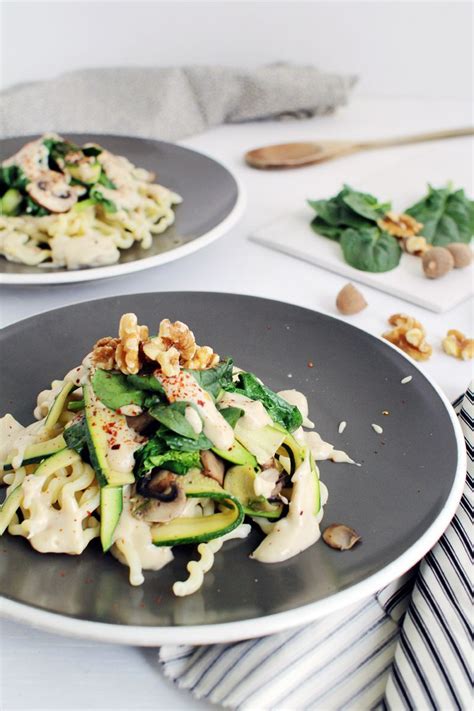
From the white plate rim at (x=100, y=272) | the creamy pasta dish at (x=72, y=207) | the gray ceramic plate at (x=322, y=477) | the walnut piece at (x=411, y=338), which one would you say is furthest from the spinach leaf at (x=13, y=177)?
the walnut piece at (x=411, y=338)

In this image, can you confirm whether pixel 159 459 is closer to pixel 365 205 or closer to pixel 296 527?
pixel 296 527

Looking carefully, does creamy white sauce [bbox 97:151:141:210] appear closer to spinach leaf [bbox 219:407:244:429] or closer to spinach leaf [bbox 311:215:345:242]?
spinach leaf [bbox 311:215:345:242]

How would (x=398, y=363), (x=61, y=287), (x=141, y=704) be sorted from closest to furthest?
(x=141, y=704), (x=398, y=363), (x=61, y=287)

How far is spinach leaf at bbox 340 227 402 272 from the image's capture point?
2564 mm

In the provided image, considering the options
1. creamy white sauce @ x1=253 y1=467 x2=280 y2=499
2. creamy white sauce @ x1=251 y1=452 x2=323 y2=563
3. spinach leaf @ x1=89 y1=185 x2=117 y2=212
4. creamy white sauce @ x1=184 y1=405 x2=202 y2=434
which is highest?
creamy white sauce @ x1=184 y1=405 x2=202 y2=434

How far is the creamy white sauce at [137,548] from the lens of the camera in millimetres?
1333

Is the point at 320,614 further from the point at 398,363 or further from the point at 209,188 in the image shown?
the point at 209,188

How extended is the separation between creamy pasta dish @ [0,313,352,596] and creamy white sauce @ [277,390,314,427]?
0.51 feet

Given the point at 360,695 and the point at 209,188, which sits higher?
the point at 209,188

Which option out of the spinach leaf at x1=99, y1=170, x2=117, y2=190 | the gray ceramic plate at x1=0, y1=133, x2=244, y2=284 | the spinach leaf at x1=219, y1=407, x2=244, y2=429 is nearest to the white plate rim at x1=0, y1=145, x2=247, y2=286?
the gray ceramic plate at x1=0, y1=133, x2=244, y2=284

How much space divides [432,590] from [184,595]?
427mm

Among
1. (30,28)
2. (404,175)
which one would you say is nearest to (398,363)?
(404,175)

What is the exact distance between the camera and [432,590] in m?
1.38

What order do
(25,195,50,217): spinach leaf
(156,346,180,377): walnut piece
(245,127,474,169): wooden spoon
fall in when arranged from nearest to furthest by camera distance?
(156,346,180,377): walnut piece, (25,195,50,217): spinach leaf, (245,127,474,169): wooden spoon
